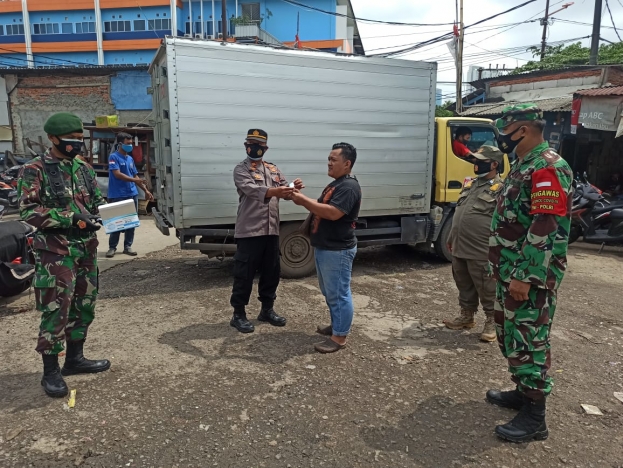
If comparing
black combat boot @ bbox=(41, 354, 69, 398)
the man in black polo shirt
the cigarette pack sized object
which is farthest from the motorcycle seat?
black combat boot @ bbox=(41, 354, 69, 398)

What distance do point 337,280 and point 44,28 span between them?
117 feet

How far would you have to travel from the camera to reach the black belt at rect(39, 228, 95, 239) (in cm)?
289

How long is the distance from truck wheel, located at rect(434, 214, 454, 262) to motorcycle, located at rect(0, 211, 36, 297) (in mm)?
4998

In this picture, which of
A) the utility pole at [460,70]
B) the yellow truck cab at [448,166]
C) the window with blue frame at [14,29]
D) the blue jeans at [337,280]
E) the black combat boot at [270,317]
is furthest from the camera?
the window with blue frame at [14,29]

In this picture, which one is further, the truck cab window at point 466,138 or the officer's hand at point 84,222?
the truck cab window at point 466,138

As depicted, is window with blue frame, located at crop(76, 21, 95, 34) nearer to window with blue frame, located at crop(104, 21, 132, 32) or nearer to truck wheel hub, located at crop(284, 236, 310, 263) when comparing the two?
window with blue frame, located at crop(104, 21, 132, 32)

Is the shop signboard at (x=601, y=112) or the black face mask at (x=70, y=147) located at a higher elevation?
the shop signboard at (x=601, y=112)

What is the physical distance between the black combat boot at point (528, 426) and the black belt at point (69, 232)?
9.29ft

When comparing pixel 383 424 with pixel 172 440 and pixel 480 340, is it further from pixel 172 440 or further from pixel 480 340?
pixel 480 340

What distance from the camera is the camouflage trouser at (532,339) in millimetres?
2531

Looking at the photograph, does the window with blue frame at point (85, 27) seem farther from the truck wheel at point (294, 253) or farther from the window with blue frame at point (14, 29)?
the truck wheel at point (294, 253)

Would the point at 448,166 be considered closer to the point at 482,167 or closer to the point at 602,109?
the point at 482,167

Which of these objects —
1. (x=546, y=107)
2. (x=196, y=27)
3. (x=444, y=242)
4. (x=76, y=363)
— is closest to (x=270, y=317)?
(x=76, y=363)

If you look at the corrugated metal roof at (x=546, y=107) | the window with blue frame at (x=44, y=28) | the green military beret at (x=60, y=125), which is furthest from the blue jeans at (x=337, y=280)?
the window with blue frame at (x=44, y=28)
